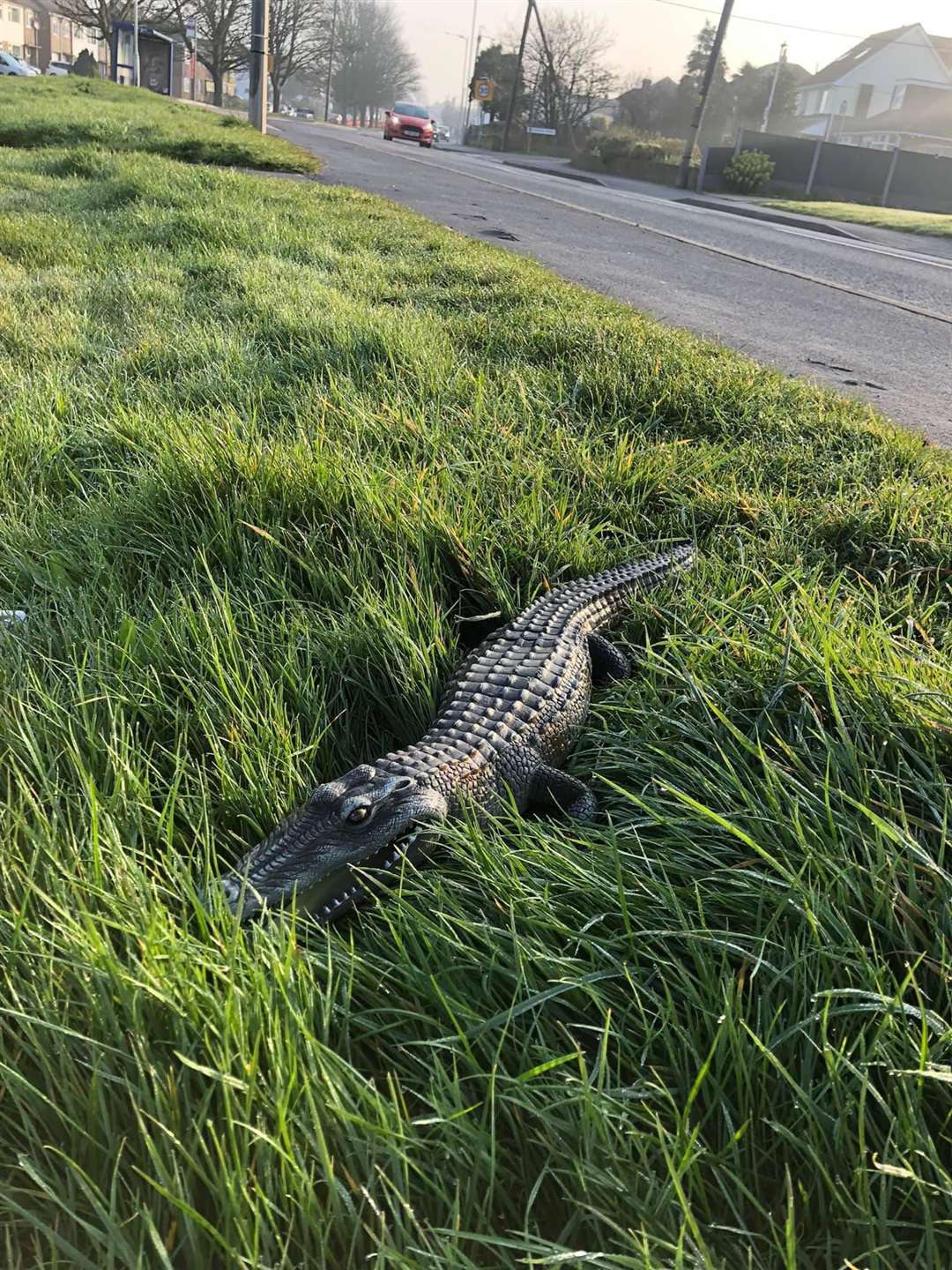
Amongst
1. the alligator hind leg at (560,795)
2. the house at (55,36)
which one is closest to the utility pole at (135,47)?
the house at (55,36)

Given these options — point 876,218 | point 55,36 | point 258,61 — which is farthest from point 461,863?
point 55,36

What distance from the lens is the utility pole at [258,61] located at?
14609mm

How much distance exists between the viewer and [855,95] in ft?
199

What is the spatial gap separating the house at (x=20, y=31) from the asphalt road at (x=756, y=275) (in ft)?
238

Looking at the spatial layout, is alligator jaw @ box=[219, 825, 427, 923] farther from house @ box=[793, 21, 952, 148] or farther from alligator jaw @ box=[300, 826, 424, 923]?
house @ box=[793, 21, 952, 148]

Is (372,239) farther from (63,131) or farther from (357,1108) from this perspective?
(63,131)

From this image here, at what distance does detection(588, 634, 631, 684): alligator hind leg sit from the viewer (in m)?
2.52

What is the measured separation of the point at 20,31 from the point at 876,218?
266ft

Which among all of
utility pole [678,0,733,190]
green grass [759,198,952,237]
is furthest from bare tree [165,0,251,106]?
green grass [759,198,952,237]

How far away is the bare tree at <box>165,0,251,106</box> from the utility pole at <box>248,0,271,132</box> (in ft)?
135

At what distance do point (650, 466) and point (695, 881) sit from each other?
6.94ft

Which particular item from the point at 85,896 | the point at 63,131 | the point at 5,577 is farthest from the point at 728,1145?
the point at 63,131

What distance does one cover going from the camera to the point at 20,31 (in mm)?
70438

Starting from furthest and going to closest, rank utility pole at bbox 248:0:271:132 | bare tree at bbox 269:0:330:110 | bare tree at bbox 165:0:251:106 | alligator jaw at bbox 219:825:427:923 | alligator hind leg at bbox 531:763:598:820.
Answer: bare tree at bbox 269:0:330:110 < bare tree at bbox 165:0:251:106 < utility pole at bbox 248:0:271:132 < alligator hind leg at bbox 531:763:598:820 < alligator jaw at bbox 219:825:427:923
